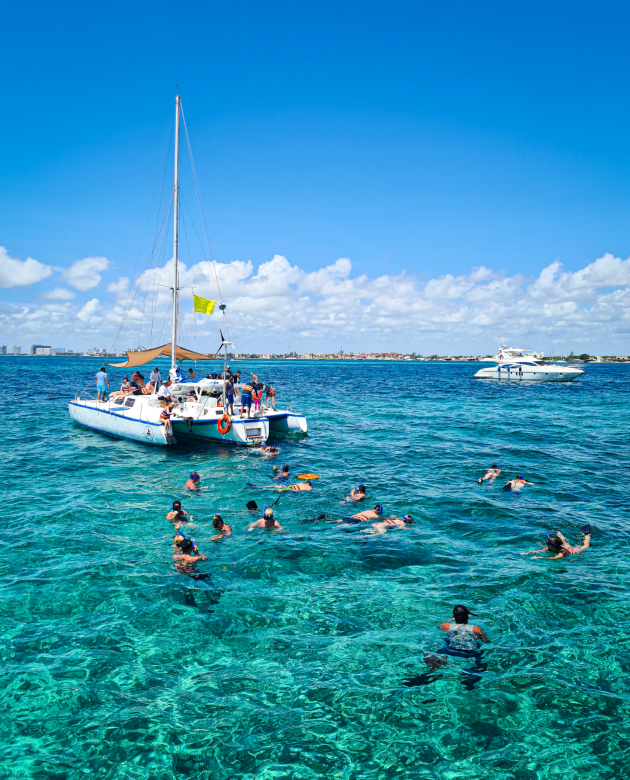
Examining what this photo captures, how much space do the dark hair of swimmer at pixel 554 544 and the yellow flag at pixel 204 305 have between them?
19382mm

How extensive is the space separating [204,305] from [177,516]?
14.6 meters

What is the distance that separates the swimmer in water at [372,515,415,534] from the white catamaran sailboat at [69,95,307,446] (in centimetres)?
1075

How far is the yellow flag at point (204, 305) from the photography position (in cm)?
2547

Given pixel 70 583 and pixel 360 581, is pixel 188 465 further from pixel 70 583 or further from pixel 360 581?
pixel 360 581

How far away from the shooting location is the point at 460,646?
315 inches

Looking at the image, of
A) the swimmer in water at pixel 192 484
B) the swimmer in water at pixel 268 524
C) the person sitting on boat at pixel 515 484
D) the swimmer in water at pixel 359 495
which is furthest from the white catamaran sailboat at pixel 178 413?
the person sitting on boat at pixel 515 484

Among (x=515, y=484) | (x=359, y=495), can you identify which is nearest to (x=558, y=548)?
(x=515, y=484)

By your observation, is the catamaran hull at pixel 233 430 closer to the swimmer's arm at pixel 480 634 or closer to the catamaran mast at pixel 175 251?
the catamaran mast at pixel 175 251

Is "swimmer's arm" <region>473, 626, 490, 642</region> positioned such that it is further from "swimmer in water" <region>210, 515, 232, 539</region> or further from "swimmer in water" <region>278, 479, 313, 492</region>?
"swimmer in water" <region>278, 479, 313, 492</region>

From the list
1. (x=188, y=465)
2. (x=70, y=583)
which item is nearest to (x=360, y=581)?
(x=70, y=583)

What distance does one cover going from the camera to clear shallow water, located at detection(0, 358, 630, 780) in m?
6.12

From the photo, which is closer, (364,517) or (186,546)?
(186,546)

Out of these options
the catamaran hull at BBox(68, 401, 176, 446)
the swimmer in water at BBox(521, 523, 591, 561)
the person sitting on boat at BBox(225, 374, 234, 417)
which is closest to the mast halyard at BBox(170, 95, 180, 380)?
the catamaran hull at BBox(68, 401, 176, 446)

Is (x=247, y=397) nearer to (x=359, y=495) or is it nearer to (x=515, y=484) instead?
(x=359, y=495)
